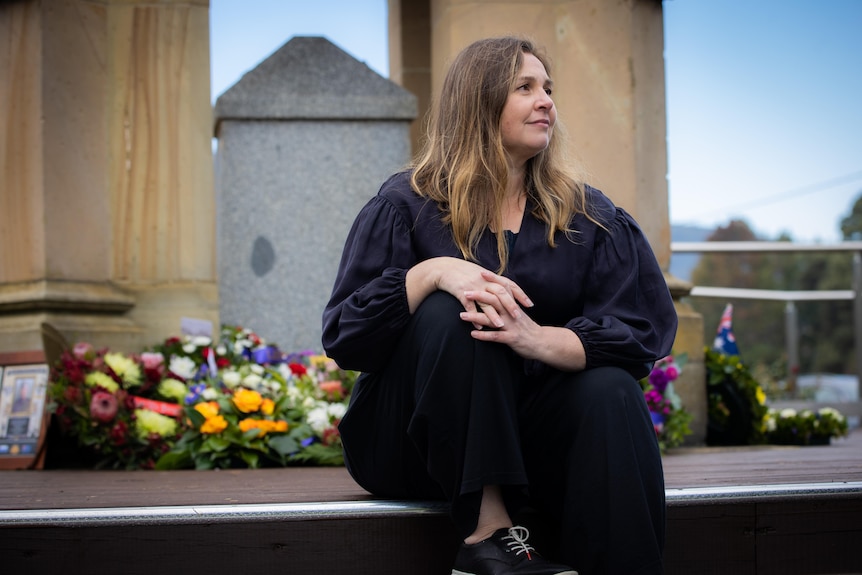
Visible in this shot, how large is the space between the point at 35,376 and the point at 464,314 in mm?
2642

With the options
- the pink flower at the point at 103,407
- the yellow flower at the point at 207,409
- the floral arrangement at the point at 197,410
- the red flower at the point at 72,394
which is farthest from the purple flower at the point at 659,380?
the red flower at the point at 72,394

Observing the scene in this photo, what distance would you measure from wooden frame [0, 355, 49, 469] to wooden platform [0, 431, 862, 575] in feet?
3.42

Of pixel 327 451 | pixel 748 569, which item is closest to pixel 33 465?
pixel 327 451

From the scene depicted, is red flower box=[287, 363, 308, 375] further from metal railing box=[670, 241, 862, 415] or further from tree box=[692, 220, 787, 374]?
tree box=[692, 220, 787, 374]

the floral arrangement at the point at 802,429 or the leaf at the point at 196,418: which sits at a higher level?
the leaf at the point at 196,418

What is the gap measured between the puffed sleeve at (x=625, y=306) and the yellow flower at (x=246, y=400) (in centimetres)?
178

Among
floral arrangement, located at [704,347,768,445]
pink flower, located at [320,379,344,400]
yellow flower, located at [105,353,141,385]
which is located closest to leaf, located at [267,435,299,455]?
pink flower, located at [320,379,344,400]

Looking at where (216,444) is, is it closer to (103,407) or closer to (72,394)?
(103,407)

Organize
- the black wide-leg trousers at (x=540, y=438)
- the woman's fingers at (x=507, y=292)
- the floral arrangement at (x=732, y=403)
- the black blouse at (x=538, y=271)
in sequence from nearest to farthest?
the black wide-leg trousers at (x=540, y=438)
the woman's fingers at (x=507, y=292)
the black blouse at (x=538, y=271)
the floral arrangement at (x=732, y=403)

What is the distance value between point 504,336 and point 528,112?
675 mm

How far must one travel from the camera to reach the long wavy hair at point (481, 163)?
2582mm

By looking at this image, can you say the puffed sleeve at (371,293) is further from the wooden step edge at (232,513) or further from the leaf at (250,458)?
the leaf at (250,458)

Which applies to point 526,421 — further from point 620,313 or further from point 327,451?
point 327,451

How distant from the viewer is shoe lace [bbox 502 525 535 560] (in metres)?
2.19
